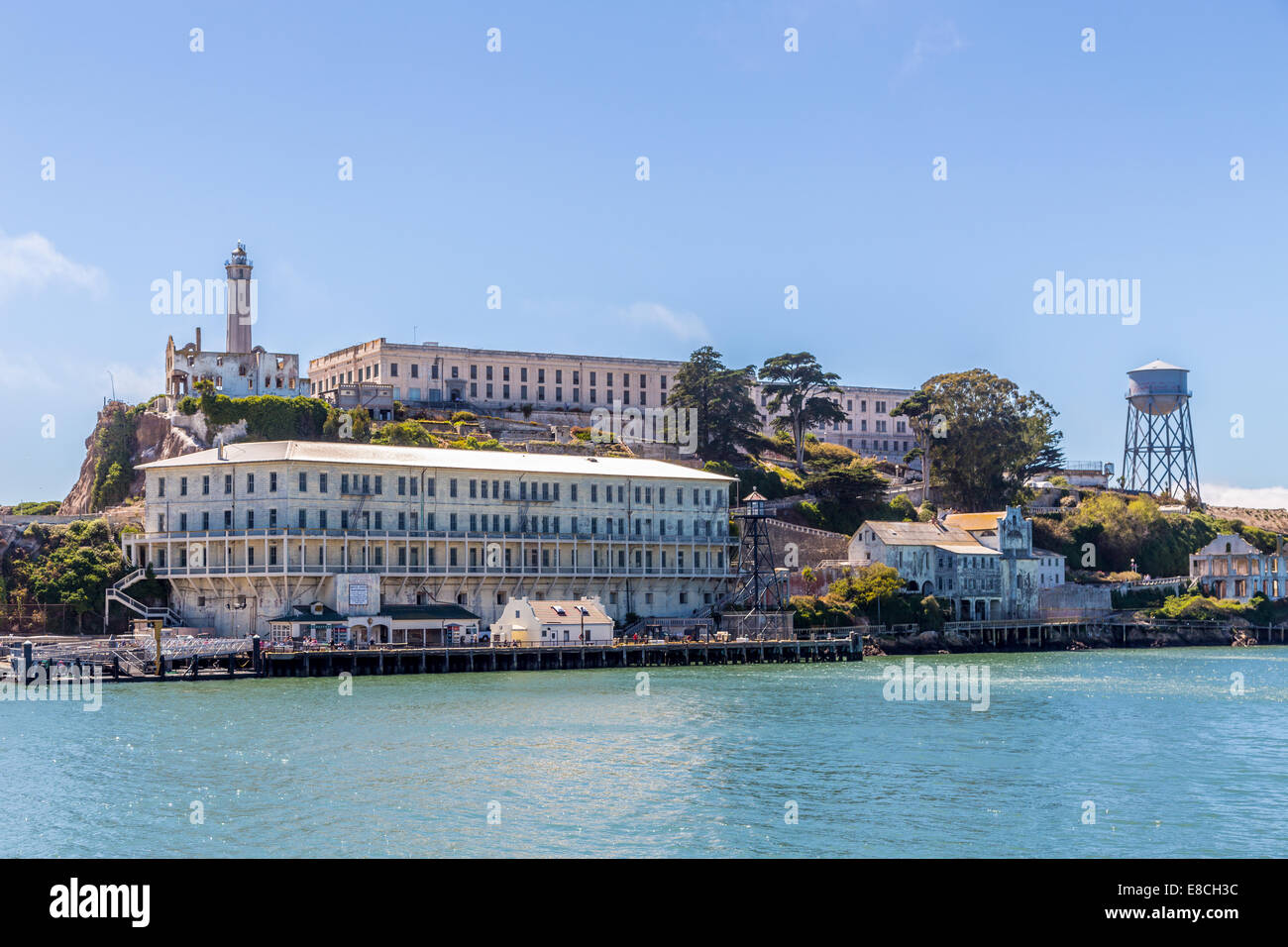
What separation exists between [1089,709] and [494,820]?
102ft

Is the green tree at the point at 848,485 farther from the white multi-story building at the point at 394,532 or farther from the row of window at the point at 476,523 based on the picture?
the white multi-story building at the point at 394,532

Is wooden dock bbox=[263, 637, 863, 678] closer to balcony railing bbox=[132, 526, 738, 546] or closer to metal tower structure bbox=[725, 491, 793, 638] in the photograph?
metal tower structure bbox=[725, 491, 793, 638]

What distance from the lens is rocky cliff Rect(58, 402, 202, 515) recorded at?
8969 cm

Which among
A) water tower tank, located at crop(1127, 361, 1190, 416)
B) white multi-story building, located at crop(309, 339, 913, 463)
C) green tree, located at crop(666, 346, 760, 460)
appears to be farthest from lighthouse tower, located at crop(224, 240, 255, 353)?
water tower tank, located at crop(1127, 361, 1190, 416)

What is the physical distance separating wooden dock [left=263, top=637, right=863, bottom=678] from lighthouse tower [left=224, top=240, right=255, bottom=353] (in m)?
39.4

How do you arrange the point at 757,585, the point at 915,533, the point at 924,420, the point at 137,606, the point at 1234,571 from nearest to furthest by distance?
the point at 137,606 < the point at 757,585 < the point at 915,533 < the point at 1234,571 < the point at 924,420

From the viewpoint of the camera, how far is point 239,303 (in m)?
99.8

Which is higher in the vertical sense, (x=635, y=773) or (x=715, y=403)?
(x=715, y=403)

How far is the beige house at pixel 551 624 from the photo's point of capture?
2867 inches

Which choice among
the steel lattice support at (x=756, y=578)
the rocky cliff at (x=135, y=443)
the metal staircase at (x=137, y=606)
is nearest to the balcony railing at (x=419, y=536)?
the metal staircase at (x=137, y=606)

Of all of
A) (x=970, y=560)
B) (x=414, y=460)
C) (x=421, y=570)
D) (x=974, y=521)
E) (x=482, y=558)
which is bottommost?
(x=421, y=570)

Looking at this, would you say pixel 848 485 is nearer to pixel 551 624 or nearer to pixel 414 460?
pixel 551 624

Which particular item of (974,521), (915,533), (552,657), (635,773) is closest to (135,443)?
(552,657)

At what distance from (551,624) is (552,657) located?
2187 mm
